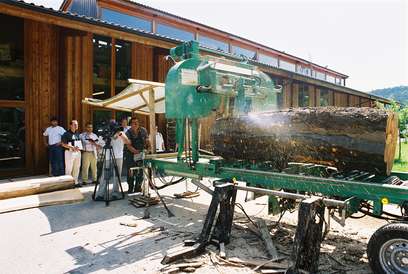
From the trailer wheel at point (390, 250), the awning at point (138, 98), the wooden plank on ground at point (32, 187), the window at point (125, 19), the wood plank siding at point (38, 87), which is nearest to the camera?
the trailer wheel at point (390, 250)

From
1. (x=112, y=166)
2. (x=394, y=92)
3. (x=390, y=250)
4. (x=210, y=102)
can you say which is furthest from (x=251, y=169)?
(x=394, y=92)

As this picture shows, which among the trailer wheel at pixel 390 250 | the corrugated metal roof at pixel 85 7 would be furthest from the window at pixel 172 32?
the trailer wheel at pixel 390 250

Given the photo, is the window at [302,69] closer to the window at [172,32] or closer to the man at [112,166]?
the window at [172,32]

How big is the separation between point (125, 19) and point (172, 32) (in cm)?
279

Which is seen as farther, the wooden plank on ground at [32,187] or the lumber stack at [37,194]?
the wooden plank on ground at [32,187]

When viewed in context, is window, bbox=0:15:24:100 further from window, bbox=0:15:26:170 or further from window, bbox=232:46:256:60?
window, bbox=232:46:256:60

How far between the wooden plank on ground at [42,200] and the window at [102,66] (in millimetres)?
4653

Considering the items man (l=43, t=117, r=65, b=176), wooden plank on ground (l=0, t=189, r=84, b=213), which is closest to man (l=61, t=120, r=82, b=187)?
man (l=43, t=117, r=65, b=176)

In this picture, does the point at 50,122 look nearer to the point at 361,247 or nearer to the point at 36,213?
the point at 36,213

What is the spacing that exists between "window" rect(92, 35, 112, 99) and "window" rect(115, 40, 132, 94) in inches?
13.3

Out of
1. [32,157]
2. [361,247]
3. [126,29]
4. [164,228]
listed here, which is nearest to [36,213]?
[164,228]

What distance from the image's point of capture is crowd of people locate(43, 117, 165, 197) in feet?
24.2

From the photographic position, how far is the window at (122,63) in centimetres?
1139

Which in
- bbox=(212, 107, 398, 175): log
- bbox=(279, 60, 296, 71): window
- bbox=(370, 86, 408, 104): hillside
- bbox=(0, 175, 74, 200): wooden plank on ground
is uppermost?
bbox=(370, 86, 408, 104): hillside
